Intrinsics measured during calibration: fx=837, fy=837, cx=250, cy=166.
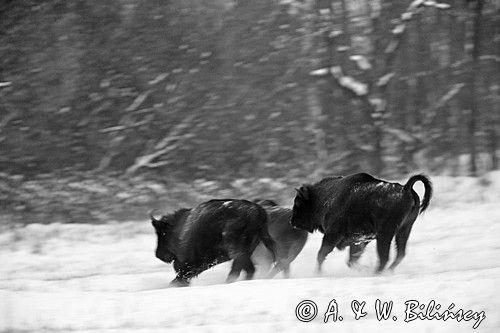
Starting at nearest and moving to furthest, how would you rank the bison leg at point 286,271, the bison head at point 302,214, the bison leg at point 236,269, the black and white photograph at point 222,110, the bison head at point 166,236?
1. the bison leg at point 236,269
2. the bison head at point 302,214
3. the bison leg at point 286,271
4. the bison head at point 166,236
5. the black and white photograph at point 222,110

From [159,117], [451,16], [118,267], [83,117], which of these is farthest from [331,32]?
[118,267]

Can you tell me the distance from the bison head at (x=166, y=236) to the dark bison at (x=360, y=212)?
1.51m

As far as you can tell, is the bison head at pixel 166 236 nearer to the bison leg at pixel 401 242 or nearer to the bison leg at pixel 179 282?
the bison leg at pixel 179 282

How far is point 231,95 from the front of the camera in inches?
859

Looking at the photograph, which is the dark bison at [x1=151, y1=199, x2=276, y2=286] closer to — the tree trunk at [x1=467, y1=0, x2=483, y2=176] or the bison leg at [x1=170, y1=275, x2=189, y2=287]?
the bison leg at [x1=170, y1=275, x2=189, y2=287]

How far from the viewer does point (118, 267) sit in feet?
41.5

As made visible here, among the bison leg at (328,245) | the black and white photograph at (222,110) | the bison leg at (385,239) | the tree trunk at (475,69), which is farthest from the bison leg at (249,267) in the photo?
the tree trunk at (475,69)

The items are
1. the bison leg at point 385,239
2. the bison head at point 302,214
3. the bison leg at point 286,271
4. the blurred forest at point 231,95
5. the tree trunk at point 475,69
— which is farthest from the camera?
the blurred forest at point 231,95

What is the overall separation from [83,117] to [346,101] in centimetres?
682

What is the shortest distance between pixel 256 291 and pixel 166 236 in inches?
109

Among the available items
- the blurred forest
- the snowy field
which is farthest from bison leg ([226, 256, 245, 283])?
the blurred forest

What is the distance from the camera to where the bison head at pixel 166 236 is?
1044 centimetres

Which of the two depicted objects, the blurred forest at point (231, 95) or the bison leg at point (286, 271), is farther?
the blurred forest at point (231, 95)

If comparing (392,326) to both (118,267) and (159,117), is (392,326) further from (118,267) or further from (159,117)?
(159,117)
